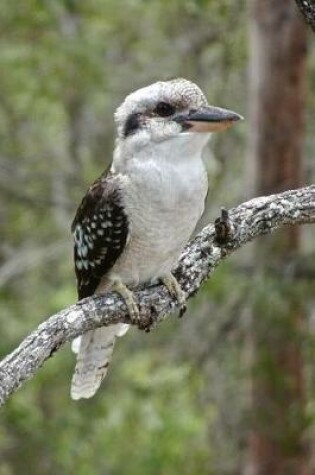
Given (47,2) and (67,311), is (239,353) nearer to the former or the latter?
(47,2)

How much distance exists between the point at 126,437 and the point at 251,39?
2.66 meters

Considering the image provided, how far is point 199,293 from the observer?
6.18 meters

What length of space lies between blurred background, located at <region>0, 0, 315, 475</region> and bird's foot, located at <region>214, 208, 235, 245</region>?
256 cm

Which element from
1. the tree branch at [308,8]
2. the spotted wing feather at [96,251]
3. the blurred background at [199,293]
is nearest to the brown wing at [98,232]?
the spotted wing feather at [96,251]

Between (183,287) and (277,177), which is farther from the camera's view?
(277,177)

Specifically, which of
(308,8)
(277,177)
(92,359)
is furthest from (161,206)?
(277,177)

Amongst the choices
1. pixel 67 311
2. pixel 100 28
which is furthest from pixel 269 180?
pixel 67 311

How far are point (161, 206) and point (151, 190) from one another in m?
0.06

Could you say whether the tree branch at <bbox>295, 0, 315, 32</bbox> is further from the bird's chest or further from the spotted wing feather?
the spotted wing feather

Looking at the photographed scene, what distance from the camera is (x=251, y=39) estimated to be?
21.8 ft

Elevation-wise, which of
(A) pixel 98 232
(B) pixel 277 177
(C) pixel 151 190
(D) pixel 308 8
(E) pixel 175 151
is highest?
(D) pixel 308 8

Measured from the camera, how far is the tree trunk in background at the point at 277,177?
6348 millimetres

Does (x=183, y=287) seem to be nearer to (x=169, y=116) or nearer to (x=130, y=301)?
(x=130, y=301)

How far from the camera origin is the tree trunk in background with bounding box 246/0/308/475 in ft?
20.8
